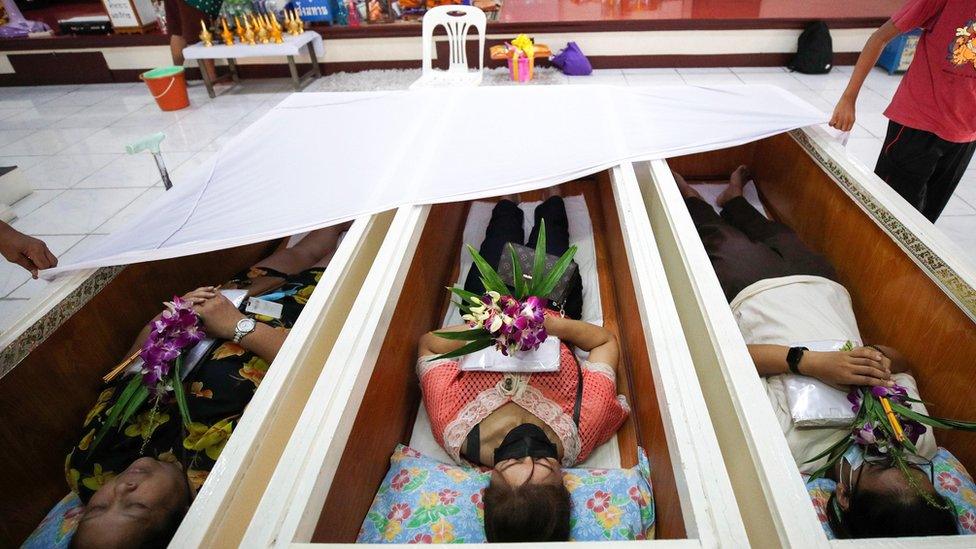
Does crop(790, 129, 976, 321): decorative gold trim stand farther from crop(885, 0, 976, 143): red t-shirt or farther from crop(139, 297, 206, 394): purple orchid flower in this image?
crop(139, 297, 206, 394): purple orchid flower

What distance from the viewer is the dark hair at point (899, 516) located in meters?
0.87

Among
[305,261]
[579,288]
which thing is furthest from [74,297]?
[579,288]

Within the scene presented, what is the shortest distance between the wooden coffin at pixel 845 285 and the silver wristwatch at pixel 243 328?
1139 millimetres

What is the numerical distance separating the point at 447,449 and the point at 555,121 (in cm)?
131

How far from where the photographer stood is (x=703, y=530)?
76cm

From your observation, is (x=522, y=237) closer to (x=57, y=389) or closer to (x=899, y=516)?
(x=899, y=516)

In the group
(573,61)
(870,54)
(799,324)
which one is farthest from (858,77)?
(573,61)

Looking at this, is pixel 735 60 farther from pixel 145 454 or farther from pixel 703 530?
pixel 145 454

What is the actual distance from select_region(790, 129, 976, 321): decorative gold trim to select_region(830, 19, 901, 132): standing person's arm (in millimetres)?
110

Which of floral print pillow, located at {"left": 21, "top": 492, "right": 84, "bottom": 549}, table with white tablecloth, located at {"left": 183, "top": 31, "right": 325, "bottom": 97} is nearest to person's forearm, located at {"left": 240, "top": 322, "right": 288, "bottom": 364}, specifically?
floral print pillow, located at {"left": 21, "top": 492, "right": 84, "bottom": 549}

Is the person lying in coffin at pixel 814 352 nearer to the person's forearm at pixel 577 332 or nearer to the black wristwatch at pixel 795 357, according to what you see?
the black wristwatch at pixel 795 357

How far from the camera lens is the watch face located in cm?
134

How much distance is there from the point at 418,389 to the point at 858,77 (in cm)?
193

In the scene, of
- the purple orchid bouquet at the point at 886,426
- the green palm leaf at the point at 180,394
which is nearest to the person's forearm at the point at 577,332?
the purple orchid bouquet at the point at 886,426
